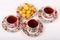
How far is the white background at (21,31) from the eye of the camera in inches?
54.6

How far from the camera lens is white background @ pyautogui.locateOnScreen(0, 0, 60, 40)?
1.39 metres

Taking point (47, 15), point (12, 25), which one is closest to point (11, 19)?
point (12, 25)

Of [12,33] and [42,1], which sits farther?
[42,1]

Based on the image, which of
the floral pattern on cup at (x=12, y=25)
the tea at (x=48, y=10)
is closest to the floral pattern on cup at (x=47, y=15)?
the tea at (x=48, y=10)

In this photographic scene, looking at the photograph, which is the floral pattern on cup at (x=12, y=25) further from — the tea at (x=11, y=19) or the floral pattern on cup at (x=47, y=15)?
the floral pattern on cup at (x=47, y=15)

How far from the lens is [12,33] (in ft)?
4.59

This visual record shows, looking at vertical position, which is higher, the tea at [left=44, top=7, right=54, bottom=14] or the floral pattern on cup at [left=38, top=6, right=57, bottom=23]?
the tea at [left=44, top=7, right=54, bottom=14]

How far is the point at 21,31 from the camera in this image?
4.62ft

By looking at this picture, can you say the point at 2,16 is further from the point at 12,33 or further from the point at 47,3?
the point at 47,3

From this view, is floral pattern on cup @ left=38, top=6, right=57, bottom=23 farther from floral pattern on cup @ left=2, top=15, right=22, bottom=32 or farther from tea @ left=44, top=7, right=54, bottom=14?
floral pattern on cup @ left=2, top=15, right=22, bottom=32

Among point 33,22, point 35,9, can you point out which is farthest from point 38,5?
point 33,22

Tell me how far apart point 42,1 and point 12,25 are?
0.26 m

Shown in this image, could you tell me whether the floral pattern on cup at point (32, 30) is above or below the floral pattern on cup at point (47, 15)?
below

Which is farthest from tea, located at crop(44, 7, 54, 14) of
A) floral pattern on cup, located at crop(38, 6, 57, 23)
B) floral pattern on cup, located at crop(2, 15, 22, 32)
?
floral pattern on cup, located at crop(2, 15, 22, 32)
